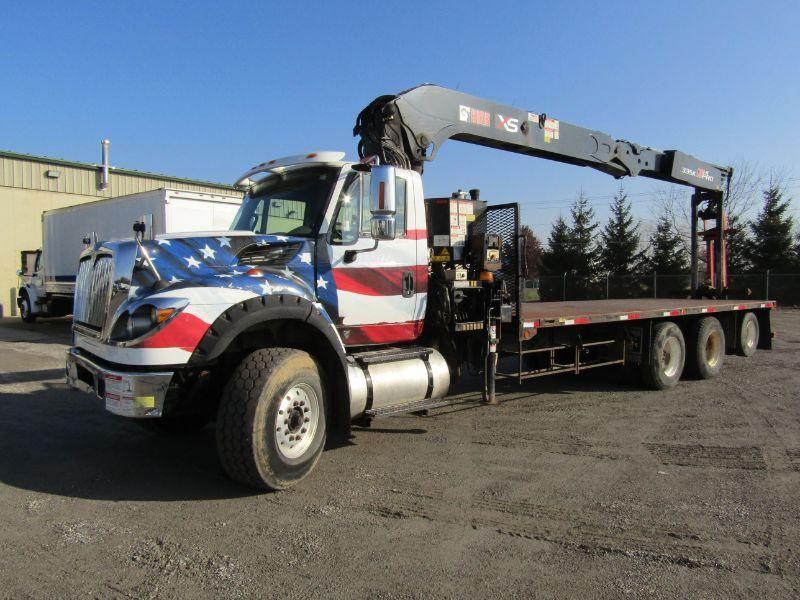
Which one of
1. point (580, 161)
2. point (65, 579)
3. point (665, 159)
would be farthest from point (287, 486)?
point (665, 159)

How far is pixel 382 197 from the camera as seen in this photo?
5.02 m

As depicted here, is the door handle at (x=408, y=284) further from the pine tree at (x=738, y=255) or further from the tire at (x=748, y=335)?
the pine tree at (x=738, y=255)

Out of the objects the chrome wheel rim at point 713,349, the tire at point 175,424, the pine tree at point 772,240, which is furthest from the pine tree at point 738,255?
the tire at point 175,424

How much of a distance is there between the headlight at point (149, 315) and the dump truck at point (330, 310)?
0.04 ft

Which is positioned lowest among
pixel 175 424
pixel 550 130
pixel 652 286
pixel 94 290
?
pixel 175 424

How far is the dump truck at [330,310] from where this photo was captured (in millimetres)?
4203

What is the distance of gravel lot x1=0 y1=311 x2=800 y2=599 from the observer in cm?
324

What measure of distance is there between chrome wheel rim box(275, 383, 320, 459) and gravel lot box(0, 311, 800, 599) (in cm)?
34

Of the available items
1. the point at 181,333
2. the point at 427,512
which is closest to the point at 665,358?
the point at 427,512

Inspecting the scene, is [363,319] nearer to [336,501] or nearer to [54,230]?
[336,501]

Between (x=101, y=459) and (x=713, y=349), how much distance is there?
9.39 metres

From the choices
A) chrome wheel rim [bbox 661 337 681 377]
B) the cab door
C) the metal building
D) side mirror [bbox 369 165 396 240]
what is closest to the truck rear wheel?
chrome wheel rim [bbox 661 337 681 377]

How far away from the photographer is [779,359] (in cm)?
1173

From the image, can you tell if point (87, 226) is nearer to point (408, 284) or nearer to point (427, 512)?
point (408, 284)
